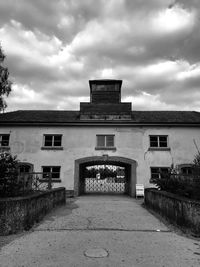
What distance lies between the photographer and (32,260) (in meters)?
4.97

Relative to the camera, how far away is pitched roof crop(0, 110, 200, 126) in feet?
66.7

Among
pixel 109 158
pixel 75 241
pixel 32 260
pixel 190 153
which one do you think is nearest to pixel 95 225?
pixel 75 241

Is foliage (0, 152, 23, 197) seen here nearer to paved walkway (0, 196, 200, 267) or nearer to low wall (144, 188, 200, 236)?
paved walkway (0, 196, 200, 267)

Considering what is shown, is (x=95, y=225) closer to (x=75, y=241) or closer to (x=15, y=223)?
(x=75, y=241)

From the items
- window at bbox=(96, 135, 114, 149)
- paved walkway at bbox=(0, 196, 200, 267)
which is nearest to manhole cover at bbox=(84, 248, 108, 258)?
paved walkway at bbox=(0, 196, 200, 267)

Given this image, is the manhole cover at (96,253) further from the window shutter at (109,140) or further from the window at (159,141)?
Result: the window at (159,141)

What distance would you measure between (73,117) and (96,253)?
16.9 m

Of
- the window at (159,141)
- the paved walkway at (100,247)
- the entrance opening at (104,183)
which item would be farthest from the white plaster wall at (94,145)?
the paved walkway at (100,247)

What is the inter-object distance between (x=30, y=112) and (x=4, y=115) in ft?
7.86

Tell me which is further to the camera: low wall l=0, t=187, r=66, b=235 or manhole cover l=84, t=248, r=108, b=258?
low wall l=0, t=187, r=66, b=235

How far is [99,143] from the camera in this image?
2036 cm

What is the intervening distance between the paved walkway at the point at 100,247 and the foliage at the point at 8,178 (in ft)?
4.52

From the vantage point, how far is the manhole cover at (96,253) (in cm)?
524

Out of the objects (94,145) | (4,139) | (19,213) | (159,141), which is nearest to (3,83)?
(4,139)
